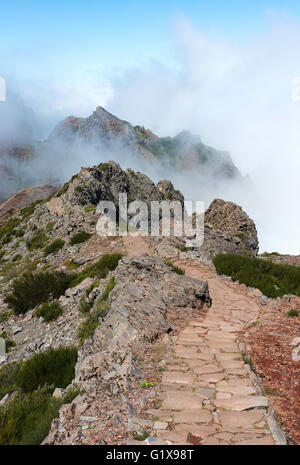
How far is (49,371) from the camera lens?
816 centimetres

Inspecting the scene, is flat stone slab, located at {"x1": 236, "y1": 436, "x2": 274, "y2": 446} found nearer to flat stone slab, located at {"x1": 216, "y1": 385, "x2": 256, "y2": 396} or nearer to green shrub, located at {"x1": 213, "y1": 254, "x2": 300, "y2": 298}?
flat stone slab, located at {"x1": 216, "y1": 385, "x2": 256, "y2": 396}

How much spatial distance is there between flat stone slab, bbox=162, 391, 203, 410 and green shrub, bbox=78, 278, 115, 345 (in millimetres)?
4725

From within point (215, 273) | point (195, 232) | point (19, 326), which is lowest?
point (19, 326)

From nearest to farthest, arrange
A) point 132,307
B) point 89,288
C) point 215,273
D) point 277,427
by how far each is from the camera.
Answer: point 277,427, point 132,307, point 89,288, point 215,273

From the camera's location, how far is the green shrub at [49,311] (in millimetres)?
12633

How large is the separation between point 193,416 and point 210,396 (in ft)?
2.39

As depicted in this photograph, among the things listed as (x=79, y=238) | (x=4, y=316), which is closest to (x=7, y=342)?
(x=4, y=316)

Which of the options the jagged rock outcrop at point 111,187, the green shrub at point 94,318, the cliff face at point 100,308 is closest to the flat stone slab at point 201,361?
the cliff face at point 100,308

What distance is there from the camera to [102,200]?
37.9 meters

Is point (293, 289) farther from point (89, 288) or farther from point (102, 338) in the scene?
point (102, 338)

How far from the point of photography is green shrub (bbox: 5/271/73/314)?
1489cm

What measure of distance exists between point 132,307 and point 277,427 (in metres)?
5.14

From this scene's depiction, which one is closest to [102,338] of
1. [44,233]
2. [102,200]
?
[44,233]

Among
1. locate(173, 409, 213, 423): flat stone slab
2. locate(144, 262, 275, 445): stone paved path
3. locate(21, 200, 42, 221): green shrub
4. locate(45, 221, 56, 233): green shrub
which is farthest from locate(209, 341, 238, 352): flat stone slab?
locate(21, 200, 42, 221): green shrub
